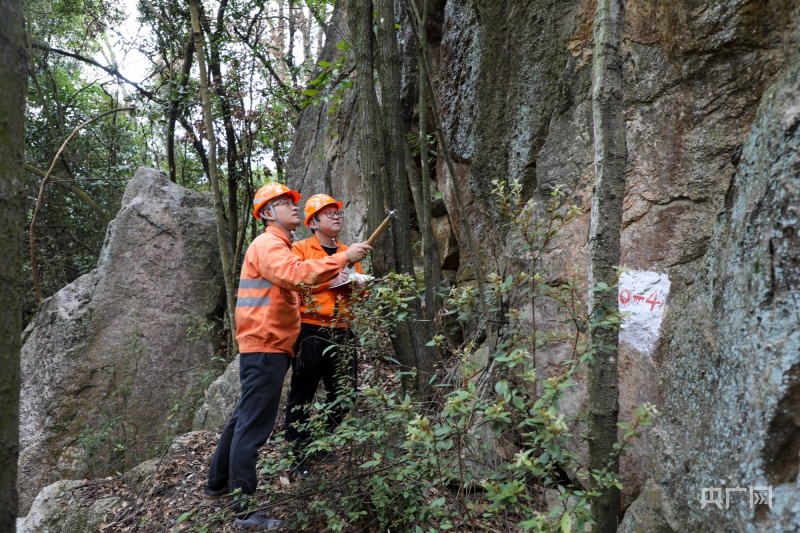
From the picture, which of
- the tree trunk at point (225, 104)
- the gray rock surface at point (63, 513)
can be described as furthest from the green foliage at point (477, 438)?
the tree trunk at point (225, 104)

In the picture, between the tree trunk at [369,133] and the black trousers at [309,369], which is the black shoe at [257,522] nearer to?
the black trousers at [309,369]

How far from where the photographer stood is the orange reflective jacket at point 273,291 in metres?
3.78

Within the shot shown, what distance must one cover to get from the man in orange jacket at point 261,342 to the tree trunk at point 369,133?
621 millimetres

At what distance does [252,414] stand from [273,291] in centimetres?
81

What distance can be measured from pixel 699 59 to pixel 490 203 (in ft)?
6.55

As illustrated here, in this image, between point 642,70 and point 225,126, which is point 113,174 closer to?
point 225,126

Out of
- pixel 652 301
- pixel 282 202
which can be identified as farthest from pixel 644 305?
pixel 282 202

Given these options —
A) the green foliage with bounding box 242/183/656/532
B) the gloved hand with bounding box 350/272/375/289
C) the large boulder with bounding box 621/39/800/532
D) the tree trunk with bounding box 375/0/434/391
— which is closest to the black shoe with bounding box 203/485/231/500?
the green foliage with bounding box 242/183/656/532

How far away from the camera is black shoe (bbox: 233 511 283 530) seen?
3581 millimetres

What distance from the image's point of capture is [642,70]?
3834mm

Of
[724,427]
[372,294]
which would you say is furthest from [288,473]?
[724,427]

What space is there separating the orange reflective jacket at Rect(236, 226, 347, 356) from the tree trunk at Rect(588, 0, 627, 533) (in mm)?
1766

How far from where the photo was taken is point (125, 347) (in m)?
7.66

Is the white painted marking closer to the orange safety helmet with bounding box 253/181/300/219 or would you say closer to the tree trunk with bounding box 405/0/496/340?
the tree trunk with bounding box 405/0/496/340
